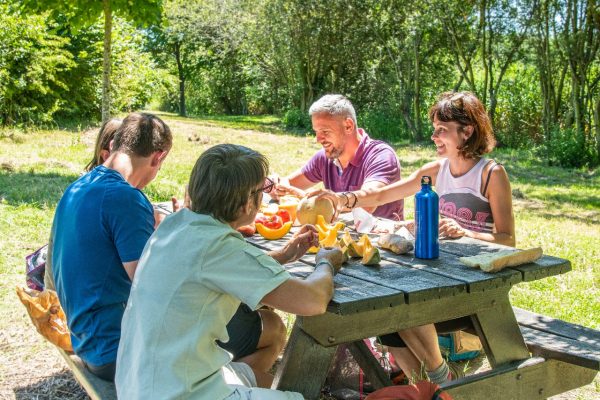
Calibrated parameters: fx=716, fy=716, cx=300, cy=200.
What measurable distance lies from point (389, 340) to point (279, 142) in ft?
45.9

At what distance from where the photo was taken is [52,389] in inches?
152

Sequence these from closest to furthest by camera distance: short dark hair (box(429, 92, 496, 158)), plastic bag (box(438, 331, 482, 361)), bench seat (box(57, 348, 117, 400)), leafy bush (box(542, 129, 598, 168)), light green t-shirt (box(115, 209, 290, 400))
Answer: light green t-shirt (box(115, 209, 290, 400)) < bench seat (box(57, 348, 117, 400)) < short dark hair (box(429, 92, 496, 158)) < plastic bag (box(438, 331, 482, 361)) < leafy bush (box(542, 129, 598, 168))

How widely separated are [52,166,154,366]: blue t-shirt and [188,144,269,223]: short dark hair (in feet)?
1.65

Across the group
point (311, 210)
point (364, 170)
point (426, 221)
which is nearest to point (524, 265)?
point (426, 221)

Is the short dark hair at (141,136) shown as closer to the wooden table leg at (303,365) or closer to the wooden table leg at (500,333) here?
the wooden table leg at (303,365)

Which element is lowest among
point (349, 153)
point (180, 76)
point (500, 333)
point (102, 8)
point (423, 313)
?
point (500, 333)

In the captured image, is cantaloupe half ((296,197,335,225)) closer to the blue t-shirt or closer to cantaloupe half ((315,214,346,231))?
cantaloupe half ((315,214,346,231))

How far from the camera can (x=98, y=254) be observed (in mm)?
Result: 2807

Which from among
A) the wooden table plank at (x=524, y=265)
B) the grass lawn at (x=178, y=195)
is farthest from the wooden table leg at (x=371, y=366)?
the grass lawn at (x=178, y=195)

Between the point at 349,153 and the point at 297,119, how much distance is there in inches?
688

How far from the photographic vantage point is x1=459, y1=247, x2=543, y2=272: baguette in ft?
9.25

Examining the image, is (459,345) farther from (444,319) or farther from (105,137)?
(105,137)

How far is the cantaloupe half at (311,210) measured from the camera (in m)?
3.61

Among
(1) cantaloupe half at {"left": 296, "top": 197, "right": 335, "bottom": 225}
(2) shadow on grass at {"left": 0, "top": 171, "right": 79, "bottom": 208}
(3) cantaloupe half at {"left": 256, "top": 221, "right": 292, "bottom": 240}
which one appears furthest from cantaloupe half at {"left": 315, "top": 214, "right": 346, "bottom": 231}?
(2) shadow on grass at {"left": 0, "top": 171, "right": 79, "bottom": 208}
